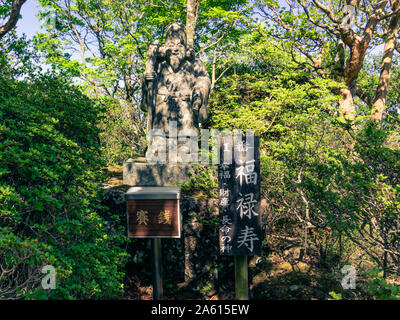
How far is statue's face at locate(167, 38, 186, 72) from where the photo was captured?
6.21m

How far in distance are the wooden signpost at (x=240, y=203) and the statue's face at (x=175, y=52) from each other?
2.87 meters

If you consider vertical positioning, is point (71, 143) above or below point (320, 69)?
below

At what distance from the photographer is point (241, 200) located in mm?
3979

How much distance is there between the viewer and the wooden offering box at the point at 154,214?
12.3 ft

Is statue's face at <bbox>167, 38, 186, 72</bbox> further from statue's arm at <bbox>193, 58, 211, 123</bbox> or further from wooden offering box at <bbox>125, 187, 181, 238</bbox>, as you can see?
wooden offering box at <bbox>125, 187, 181, 238</bbox>

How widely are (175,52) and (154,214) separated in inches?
148

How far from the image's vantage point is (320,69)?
8.29m

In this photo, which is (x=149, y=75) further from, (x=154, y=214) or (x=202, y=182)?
(x=154, y=214)

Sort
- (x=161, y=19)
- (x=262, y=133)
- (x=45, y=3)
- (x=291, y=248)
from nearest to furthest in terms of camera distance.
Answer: (x=291, y=248), (x=262, y=133), (x=161, y=19), (x=45, y=3)

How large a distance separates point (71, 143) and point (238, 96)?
728 cm

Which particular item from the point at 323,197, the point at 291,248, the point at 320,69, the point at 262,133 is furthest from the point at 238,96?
Result: the point at 323,197

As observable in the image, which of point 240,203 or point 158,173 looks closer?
point 240,203

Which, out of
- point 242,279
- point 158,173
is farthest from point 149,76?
point 242,279
